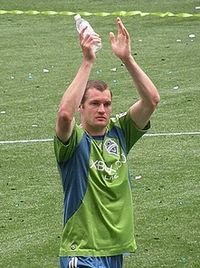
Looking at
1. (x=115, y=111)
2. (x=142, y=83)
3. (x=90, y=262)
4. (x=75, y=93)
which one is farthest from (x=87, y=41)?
(x=115, y=111)

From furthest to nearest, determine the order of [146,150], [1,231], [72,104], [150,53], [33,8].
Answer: [33,8] → [150,53] → [146,150] → [1,231] → [72,104]

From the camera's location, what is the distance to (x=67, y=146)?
6.14 m

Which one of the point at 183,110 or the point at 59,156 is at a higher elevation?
the point at 59,156

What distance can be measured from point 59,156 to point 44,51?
12713 mm

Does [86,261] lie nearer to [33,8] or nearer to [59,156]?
[59,156]

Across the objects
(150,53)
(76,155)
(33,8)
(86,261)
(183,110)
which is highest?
(76,155)

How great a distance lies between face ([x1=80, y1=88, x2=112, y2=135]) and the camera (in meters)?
6.26

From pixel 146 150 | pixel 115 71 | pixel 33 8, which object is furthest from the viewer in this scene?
pixel 33 8

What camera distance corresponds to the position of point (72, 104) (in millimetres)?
6039

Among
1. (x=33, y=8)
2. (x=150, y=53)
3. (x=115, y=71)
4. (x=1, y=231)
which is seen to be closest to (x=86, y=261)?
(x=1, y=231)

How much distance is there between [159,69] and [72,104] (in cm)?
1075

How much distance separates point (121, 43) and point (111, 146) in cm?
60

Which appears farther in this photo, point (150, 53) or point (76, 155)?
point (150, 53)

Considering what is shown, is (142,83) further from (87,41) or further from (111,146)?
(87,41)
